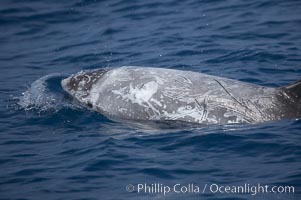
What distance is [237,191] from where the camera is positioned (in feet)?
23.5

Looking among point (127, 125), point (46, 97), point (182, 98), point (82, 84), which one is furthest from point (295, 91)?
point (46, 97)

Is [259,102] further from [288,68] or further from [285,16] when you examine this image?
[285,16]

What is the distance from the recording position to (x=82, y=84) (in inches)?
424

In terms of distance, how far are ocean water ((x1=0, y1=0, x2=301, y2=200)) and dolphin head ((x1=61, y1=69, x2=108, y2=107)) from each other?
205mm

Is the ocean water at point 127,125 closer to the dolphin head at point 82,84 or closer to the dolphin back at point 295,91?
the dolphin head at point 82,84

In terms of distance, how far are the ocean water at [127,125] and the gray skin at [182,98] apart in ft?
0.77

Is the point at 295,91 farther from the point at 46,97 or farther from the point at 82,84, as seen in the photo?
the point at 46,97

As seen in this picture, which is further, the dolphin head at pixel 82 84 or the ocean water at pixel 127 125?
the dolphin head at pixel 82 84

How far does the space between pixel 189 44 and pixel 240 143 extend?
281 inches

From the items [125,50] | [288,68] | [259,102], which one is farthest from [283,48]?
[259,102]

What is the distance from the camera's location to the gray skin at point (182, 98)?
9.34 metres

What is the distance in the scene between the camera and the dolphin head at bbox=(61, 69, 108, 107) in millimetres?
10570

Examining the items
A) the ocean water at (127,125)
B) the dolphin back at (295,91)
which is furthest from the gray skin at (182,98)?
the ocean water at (127,125)

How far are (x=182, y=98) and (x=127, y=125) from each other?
1.08 meters
